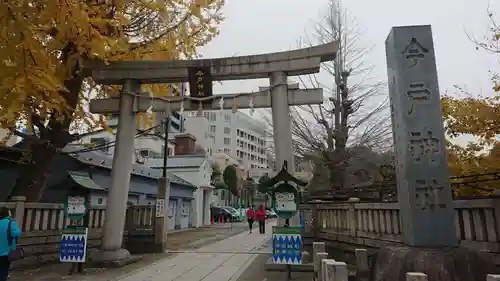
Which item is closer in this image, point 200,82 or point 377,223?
point 377,223

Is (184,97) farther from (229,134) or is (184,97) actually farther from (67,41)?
(229,134)

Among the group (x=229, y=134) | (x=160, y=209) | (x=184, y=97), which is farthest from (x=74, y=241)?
(x=229, y=134)

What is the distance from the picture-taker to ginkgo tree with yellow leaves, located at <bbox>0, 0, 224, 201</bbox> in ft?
15.8

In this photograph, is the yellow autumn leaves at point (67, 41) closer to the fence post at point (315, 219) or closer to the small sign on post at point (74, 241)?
the small sign on post at point (74, 241)

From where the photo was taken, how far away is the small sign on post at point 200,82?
10.1 metres

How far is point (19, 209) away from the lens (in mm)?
8578

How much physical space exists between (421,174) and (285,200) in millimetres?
2954

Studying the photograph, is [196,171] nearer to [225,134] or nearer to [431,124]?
[431,124]

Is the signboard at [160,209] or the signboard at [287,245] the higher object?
the signboard at [160,209]

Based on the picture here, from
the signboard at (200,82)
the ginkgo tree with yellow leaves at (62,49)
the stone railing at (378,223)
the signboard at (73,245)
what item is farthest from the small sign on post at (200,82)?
the stone railing at (378,223)

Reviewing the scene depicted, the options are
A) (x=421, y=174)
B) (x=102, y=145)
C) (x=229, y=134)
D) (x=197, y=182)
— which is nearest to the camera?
(x=421, y=174)

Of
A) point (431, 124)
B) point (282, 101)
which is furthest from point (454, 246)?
point (282, 101)

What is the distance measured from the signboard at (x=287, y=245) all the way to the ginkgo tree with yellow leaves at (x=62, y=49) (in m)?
5.25

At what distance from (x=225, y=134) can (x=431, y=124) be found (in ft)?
253
